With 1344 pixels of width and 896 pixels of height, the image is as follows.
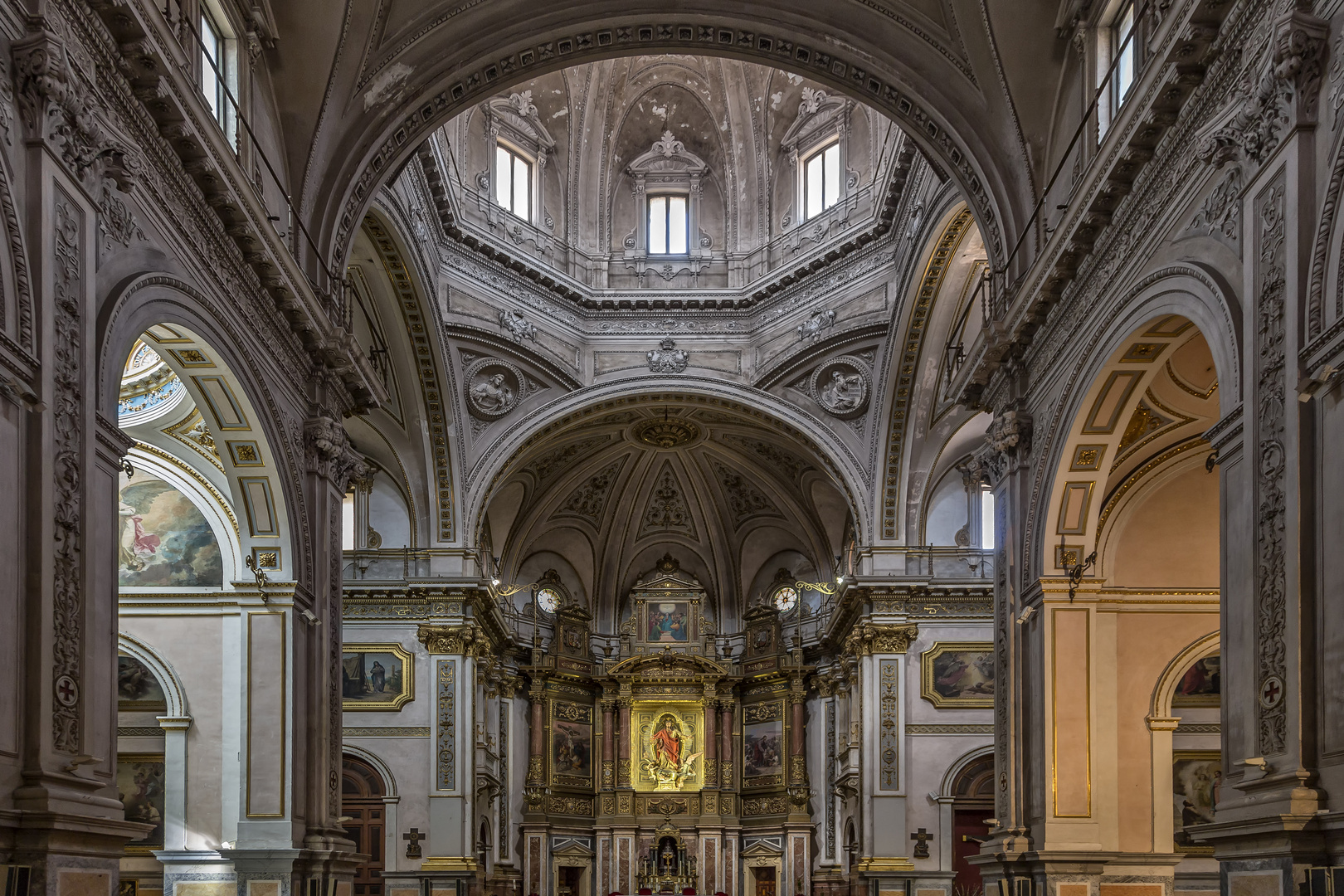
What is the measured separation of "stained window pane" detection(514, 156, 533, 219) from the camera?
32875 millimetres

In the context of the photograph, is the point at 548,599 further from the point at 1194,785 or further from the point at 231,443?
the point at 231,443

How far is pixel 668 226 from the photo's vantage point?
114ft

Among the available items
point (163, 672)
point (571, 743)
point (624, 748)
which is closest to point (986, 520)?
point (624, 748)

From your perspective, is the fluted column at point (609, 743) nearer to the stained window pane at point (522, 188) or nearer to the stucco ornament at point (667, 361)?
the stucco ornament at point (667, 361)

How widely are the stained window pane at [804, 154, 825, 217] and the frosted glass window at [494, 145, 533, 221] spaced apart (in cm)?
635

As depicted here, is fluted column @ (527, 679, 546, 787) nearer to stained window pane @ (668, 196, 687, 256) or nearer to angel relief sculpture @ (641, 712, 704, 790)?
angel relief sculpture @ (641, 712, 704, 790)

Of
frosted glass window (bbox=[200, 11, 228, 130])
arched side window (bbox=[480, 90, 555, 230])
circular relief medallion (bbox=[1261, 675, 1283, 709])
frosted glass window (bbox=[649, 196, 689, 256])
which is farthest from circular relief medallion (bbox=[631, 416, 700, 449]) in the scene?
circular relief medallion (bbox=[1261, 675, 1283, 709])

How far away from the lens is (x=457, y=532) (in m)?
31.0

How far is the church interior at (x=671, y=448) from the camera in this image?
34.4 feet

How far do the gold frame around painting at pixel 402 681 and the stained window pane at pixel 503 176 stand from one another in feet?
32.7

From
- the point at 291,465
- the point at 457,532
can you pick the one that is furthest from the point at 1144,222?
the point at 457,532

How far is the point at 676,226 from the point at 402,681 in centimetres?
1255

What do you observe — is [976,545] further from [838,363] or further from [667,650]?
[667,650]

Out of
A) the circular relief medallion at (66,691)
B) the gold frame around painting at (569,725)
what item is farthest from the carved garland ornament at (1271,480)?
the gold frame around painting at (569,725)
